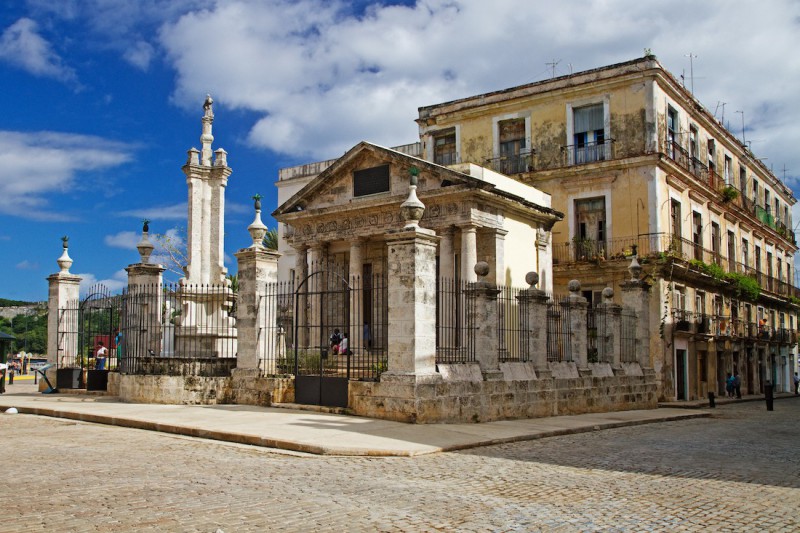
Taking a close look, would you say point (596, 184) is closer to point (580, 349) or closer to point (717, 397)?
point (717, 397)

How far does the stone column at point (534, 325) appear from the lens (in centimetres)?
1590

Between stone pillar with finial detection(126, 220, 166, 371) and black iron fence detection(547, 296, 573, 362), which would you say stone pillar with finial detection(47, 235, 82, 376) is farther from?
black iron fence detection(547, 296, 573, 362)

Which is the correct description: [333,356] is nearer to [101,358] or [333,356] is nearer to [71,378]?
[101,358]

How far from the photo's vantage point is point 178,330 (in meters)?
17.7

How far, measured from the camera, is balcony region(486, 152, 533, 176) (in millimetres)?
31227

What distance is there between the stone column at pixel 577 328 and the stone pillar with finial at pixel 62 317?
12.5 meters

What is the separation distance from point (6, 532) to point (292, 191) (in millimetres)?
35264

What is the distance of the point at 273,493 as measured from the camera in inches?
274

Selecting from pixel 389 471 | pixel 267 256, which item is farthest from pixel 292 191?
pixel 389 471

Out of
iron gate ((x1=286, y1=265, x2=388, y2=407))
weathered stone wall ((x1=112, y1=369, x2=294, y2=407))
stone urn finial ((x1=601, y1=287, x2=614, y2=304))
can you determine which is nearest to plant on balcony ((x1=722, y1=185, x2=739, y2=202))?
stone urn finial ((x1=601, y1=287, x2=614, y2=304))

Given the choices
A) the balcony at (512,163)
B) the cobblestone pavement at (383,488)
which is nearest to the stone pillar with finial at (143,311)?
the cobblestone pavement at (383,488)

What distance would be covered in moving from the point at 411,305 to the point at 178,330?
7281 millimetres

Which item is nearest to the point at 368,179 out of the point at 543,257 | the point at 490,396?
the point at 543,257

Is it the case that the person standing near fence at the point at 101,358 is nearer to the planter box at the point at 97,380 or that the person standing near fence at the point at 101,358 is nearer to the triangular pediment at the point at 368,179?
the planter box at the point at 97,380
